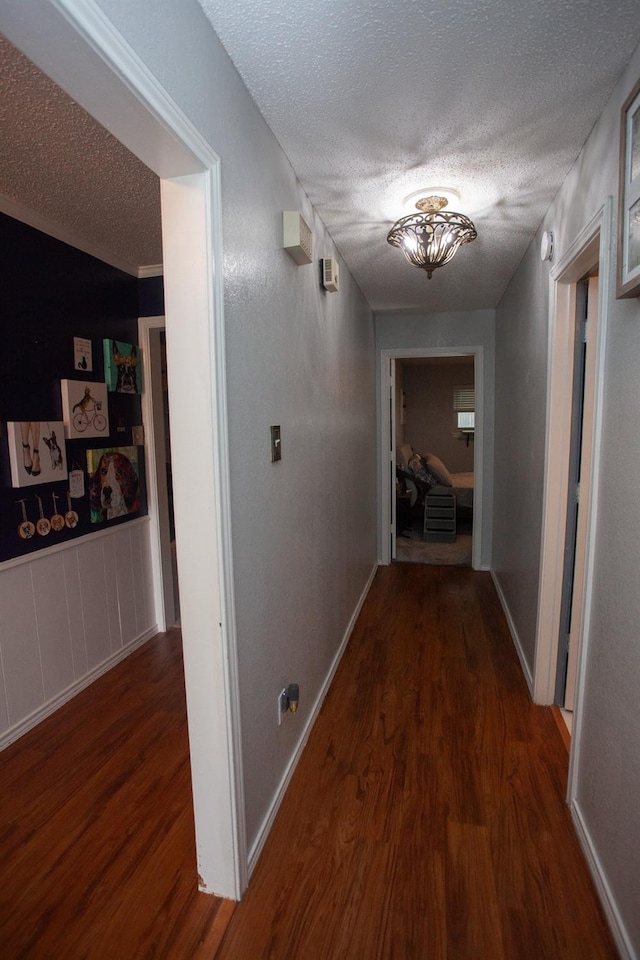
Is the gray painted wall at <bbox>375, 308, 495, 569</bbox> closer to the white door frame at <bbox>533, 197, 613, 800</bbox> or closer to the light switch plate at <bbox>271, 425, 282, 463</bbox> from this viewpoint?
the white door frame at <bbox>533, 197, 613, 800</bbox>

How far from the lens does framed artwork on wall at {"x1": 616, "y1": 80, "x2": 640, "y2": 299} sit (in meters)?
1.25

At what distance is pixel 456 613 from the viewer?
3645mm

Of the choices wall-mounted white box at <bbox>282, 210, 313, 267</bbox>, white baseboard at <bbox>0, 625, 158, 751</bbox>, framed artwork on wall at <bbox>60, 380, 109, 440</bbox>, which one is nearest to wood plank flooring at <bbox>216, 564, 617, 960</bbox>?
white baseboard at <bbox>0, 625, 158, 751</bbox>

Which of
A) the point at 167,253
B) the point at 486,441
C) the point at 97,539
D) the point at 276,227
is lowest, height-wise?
the point at 97,539

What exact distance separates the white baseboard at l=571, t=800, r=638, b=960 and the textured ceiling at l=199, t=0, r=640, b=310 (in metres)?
2.31

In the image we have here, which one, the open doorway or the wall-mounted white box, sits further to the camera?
the open doorway

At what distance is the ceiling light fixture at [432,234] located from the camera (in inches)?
81.0

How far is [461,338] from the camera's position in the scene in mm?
4523

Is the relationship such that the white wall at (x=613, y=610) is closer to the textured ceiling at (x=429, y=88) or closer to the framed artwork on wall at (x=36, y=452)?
the textured ceiling at (x=429, y=88)

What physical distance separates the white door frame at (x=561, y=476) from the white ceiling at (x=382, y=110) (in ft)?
1.29

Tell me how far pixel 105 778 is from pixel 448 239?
8.59ft

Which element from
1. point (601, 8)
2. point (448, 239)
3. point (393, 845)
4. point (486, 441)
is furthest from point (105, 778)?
point (486, 441)

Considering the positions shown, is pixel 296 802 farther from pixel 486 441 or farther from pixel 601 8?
pixel 486 441

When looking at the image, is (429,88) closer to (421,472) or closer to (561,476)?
(561,476)
